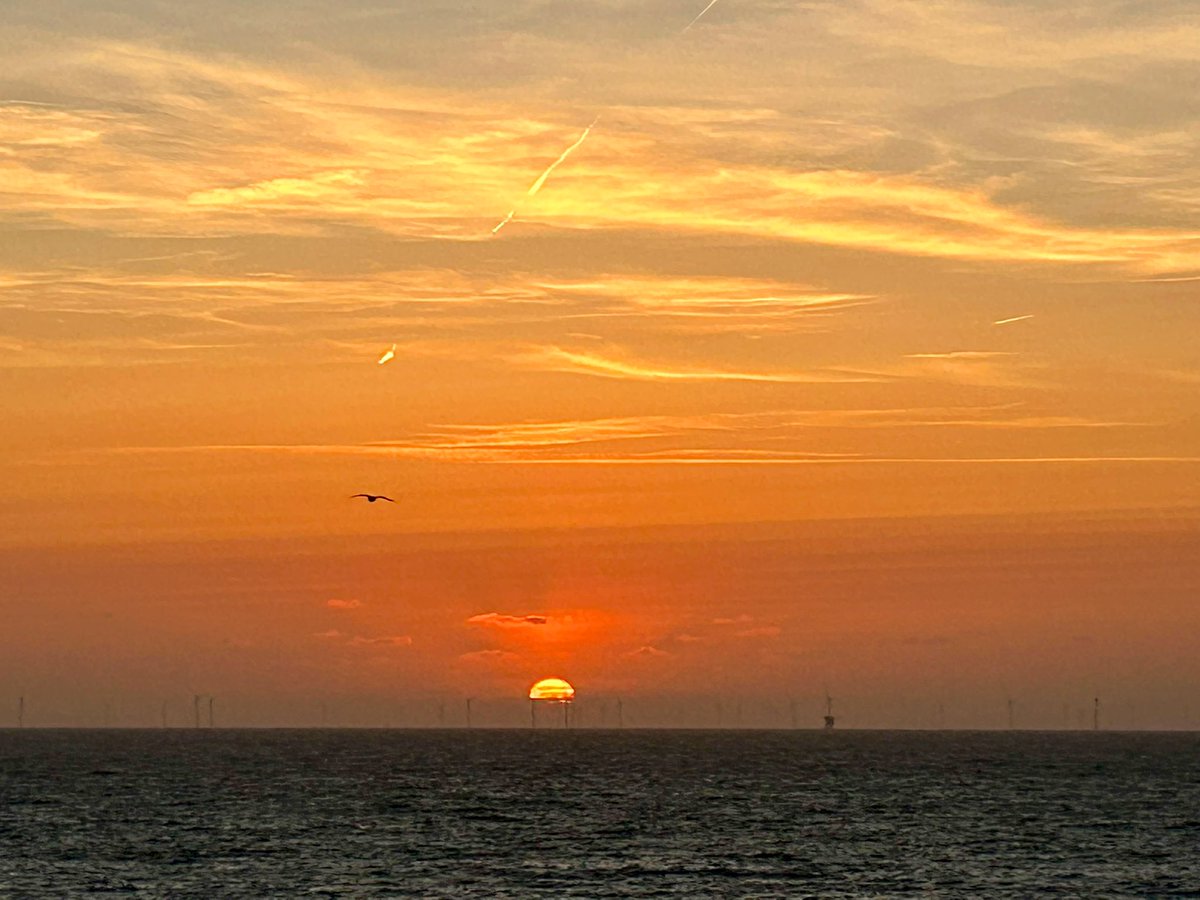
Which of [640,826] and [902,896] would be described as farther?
[640,826]

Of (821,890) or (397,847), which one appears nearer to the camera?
(821,890)

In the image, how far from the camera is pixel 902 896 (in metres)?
135

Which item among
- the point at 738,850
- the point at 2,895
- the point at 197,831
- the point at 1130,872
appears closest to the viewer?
the point at 2,895

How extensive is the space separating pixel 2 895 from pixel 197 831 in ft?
188

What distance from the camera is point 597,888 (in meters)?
135

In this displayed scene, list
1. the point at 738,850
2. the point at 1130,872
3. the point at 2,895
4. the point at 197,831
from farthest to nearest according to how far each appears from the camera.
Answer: the point at 197,831, the point at 738,850, the point at 1130,872, the point at 2,895

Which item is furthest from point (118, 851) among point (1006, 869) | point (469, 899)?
point (1006, 869)

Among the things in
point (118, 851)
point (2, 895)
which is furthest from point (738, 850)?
point (2, 895)

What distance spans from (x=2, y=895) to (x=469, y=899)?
3305 cm

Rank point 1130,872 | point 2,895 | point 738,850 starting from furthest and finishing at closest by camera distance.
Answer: point 738,850, point 1130,872, point 2,895

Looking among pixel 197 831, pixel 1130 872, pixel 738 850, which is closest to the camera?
pixel 1130 872

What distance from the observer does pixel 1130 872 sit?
15438 cm

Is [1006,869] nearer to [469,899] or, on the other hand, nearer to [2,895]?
[469,899]

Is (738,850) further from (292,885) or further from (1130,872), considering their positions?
(292,885)
